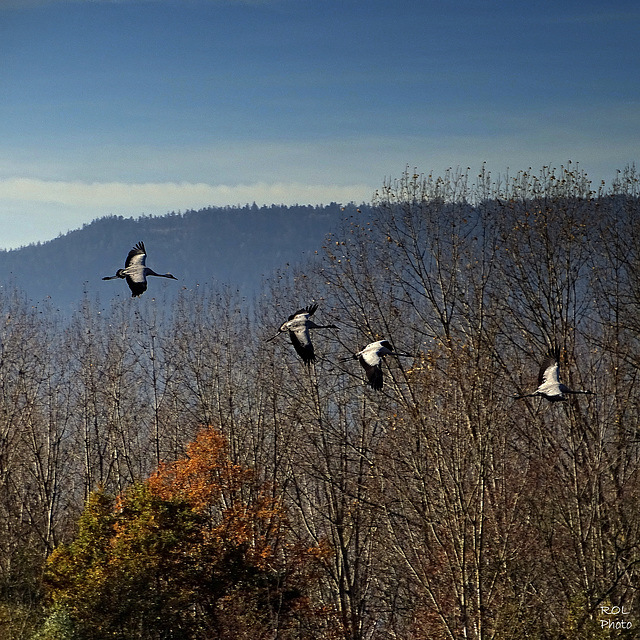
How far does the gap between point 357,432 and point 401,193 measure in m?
8.58

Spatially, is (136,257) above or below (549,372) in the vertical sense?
above

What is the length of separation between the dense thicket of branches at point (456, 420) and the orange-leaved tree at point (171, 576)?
1.42m

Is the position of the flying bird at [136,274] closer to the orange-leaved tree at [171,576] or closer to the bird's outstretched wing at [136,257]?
the bird's outstretched wing at [136,257]

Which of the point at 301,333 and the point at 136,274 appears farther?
the point at 301,333

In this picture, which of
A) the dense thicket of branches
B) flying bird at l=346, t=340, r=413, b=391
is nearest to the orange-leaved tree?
the dense thicket of branches

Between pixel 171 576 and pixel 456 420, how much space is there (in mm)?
7677

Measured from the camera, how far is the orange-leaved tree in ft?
63.0

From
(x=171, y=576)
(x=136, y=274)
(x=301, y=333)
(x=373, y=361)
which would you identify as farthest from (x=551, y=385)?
(x=171, y=576)

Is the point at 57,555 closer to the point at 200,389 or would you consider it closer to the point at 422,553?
the point at 422,553

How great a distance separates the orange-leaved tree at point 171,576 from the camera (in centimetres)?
1919

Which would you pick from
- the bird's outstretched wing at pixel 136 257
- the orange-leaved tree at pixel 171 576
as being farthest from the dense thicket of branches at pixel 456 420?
the bird's outstretched wing at pixel 136 257

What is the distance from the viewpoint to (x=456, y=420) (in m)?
19.6

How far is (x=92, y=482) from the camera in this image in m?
37.8

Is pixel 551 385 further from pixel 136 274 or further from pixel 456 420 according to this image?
pixel 136 274
